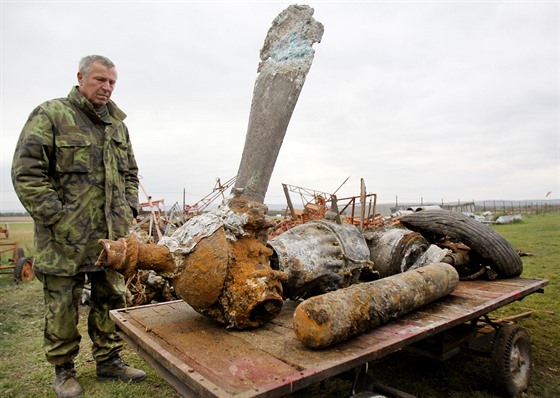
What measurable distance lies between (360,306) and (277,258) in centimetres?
89

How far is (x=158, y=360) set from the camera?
80.4 inches

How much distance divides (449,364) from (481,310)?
5.12ft

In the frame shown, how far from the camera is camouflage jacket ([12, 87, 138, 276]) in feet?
9.07

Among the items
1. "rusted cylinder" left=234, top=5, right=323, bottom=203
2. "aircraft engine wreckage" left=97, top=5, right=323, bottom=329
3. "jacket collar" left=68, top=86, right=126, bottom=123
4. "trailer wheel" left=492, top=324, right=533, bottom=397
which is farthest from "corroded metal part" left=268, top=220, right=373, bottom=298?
"jacket collar" left=68, top=86, right=126, bottom=123

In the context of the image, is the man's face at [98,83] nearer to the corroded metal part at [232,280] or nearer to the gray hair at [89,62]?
the gray hair at [89,62]

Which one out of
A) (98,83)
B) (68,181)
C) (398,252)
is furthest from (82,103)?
(398,252)

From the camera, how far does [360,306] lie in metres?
2.24

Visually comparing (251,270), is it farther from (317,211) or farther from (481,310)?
(317,211)

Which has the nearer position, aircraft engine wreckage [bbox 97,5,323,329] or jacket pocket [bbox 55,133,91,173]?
aircraft engine wreckage [bbox 97,5,323,329]

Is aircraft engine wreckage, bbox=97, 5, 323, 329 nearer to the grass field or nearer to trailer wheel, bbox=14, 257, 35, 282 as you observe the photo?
the grass field

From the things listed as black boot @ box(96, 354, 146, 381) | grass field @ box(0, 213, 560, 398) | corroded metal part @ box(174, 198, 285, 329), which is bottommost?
grass field @ box(0, 213, 560, 398)

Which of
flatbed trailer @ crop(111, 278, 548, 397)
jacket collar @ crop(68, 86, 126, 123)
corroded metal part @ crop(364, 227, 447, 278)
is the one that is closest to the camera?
flatbed trailer @ crop(111, 278, 548, 397)

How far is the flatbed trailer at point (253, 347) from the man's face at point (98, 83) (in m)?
1.66

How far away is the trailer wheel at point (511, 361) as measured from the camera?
3.26 metres
